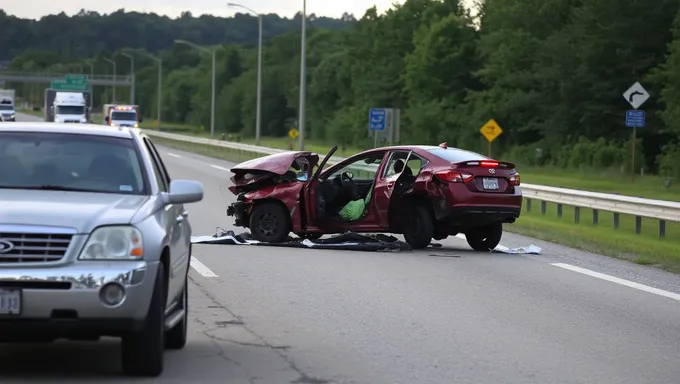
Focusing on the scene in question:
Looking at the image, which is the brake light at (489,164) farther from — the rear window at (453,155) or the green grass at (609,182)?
the green grass at (609,182)

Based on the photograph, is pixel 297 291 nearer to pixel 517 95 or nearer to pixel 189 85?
pixel 517 95

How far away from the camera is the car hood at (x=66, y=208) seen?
26.7 feet

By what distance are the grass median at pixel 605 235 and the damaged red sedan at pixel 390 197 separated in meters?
1.83

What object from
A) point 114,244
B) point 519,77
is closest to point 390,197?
point 114,244

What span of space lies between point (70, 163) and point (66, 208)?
1.09 metres

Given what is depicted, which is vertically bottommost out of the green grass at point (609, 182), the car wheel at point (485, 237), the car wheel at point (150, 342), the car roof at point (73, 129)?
the green grass at point (609, 182)

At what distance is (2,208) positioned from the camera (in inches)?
324

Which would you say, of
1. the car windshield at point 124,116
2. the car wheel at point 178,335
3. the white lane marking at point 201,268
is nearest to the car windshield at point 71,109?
the car windshield at point 124,116

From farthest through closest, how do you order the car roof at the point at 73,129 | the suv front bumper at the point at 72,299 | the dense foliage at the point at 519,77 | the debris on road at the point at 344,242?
the dense foliage at the point at 519,77, the debris on road at the point at 344,242, the car roof at the point at 73,129, the suv front bumper at the point at 72,299

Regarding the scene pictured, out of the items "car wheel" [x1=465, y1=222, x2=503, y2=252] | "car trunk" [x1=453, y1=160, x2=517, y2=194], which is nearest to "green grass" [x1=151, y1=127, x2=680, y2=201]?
"car wheel" [x1=465, y1=222, x2=503, y2=252]

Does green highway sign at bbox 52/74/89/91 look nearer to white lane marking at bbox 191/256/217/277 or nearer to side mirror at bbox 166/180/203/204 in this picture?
white lane marking at bbox 191/256/217/277

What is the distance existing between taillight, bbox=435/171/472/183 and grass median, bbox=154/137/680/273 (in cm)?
238

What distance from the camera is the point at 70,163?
30.8 feet

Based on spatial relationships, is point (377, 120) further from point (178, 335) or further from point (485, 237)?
point (178, 335)
